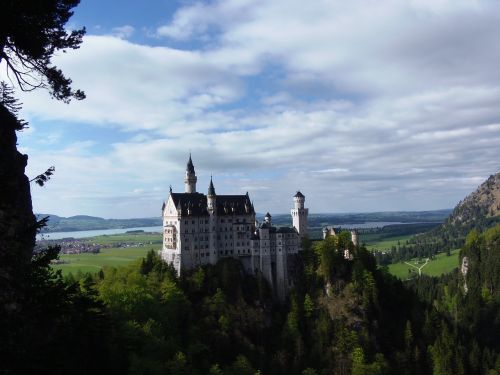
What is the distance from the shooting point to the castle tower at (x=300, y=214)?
11569 centimetres

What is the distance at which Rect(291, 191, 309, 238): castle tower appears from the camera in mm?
Answer: 115688

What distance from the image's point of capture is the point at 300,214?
116438mm

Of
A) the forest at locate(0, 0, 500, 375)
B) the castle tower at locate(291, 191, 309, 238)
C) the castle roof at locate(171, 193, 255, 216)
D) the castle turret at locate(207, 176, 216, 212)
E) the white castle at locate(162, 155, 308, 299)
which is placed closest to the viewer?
the forest at locate(0, 0, 500, 375)

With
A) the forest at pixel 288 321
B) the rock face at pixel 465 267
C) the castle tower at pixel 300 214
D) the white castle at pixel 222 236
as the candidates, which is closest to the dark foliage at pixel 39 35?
the forest at pixel 288 321

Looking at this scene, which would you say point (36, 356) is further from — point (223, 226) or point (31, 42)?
point (223, 226)

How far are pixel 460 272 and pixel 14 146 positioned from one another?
203 m

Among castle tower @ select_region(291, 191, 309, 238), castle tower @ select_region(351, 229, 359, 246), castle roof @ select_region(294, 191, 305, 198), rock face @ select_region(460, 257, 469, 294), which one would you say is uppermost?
castle roof @ select_region(294, 191, 305, 198)

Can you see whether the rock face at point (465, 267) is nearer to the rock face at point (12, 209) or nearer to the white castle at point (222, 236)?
the white castle at point (222, 236)

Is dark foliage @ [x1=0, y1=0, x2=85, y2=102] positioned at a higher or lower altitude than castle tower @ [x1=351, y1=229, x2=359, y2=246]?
higher

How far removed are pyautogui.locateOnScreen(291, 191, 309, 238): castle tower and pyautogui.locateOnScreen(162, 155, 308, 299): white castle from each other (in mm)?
2235

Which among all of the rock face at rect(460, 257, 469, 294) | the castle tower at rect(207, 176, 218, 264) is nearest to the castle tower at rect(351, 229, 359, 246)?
the castle tower at rect(207, 176, 218, 264)

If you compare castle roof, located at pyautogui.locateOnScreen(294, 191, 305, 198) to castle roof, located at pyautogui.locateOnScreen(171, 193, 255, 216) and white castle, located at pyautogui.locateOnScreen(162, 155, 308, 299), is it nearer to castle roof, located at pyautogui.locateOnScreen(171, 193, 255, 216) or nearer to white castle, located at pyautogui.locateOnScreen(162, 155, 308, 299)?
white castle, located at pyautogui.locateOnScreen(162, 155, 308, 299)

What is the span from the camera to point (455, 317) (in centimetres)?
15688

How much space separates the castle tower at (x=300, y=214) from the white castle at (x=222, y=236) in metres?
2.23
